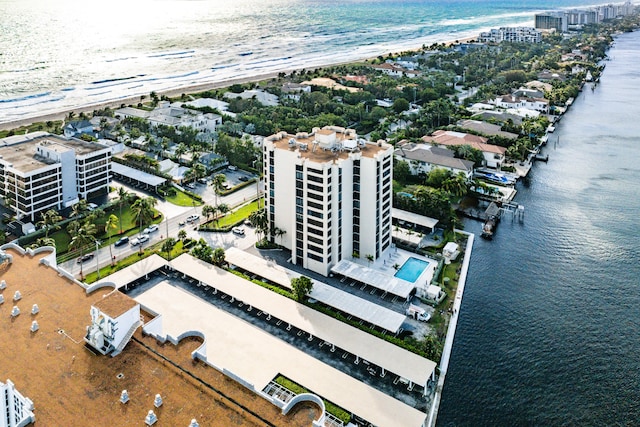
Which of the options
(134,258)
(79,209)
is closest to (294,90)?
(79,209)

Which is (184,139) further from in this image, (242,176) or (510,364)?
(510,364)

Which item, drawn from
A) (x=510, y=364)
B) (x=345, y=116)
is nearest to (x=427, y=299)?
(x=510, y=364)

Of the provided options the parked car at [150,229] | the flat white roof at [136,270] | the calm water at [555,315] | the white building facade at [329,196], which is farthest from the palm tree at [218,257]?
the calm water at [555,315]

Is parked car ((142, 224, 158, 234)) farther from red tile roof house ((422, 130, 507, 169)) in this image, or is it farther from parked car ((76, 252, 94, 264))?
red tile roof house ((422, 130, 507, 169))

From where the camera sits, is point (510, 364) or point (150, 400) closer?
point (150, 400)

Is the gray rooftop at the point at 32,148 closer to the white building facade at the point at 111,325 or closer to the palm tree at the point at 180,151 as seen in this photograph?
the palm tree at the point at 180,151
